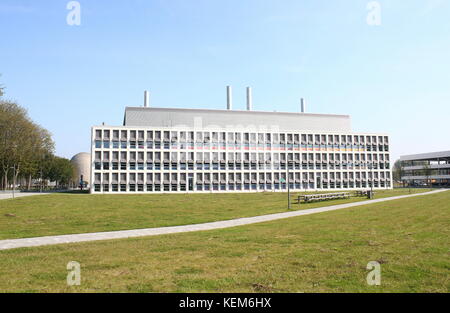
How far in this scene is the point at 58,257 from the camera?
10.1 m

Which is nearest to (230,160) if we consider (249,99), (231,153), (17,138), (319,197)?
(231,153)

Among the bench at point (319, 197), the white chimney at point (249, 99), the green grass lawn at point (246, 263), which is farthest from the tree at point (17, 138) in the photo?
the green grass lawn at point (246, 263)

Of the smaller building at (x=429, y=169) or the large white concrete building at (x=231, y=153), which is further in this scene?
the smaller building at (x=429, y=169)

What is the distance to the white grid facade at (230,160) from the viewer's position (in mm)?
72188

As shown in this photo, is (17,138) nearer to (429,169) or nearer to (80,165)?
(80,165)

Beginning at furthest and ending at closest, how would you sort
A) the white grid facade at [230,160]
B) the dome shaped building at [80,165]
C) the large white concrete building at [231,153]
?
the dome shaped building at [80,165] < the large white concrete building at [231,153] < the white grid facade at [230,160]

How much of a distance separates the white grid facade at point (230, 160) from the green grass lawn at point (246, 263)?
5764 centimetres

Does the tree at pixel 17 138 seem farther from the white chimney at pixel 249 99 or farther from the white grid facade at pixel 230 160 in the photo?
the white chimney at pixel 249 99

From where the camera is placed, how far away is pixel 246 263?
881 cm

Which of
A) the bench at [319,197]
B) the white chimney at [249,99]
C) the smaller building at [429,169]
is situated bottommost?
the bench at [319,197]

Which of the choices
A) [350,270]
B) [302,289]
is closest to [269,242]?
[350,270]

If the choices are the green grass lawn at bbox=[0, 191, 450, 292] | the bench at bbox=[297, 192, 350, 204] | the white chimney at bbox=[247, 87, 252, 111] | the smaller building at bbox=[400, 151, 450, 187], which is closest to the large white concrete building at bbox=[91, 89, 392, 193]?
the white chimney at bbox=[247, 87, 252, 111]

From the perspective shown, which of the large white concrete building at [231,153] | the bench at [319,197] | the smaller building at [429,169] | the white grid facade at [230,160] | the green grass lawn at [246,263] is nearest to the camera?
the green grass lawn at [246,263]
